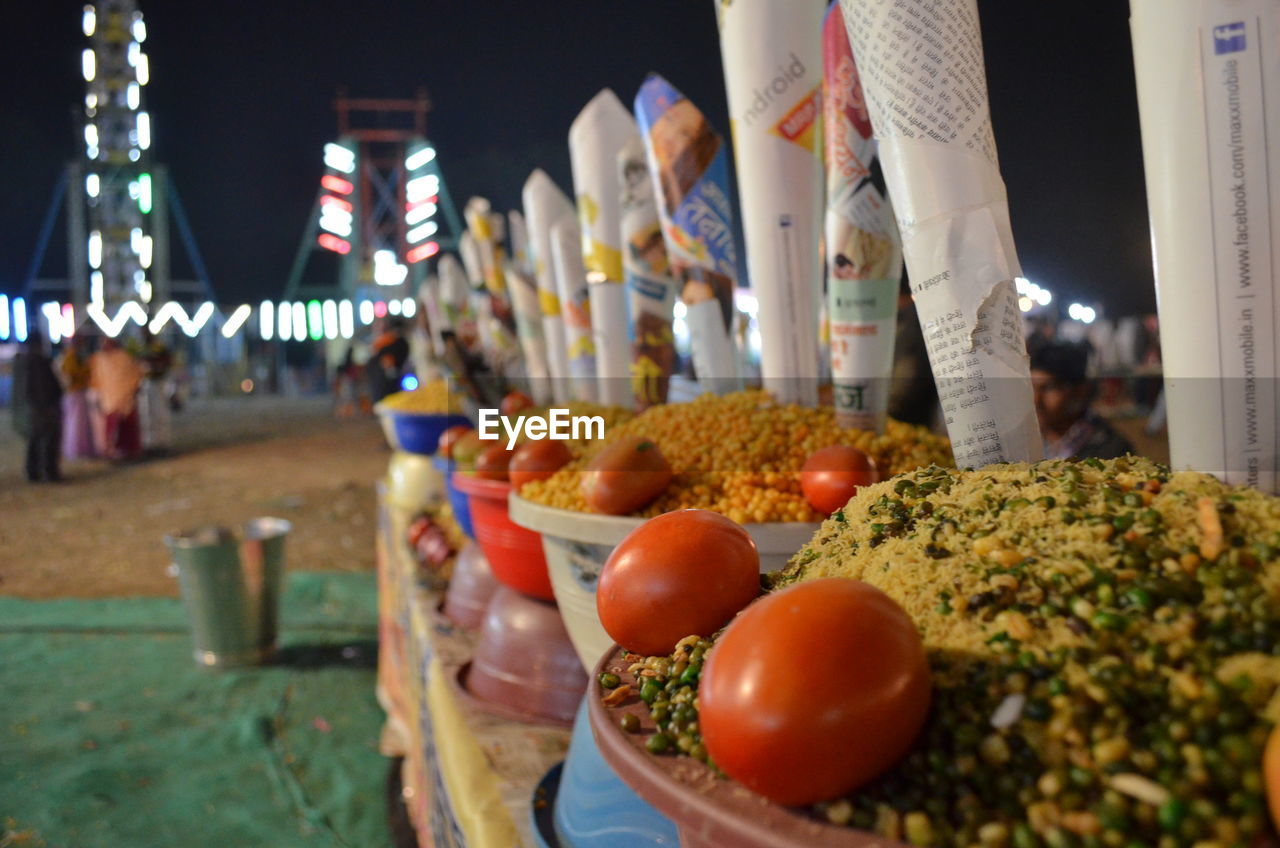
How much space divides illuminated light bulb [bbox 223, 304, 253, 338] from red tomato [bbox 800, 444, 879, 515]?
88.7 feet

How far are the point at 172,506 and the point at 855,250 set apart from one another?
7.82 metres

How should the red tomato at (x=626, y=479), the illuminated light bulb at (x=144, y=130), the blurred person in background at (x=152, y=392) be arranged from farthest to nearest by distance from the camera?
the illuminated light bulb at (x=144, y=130), the blurred person in background at (x=152, y=392), the red tomato at (x=626, y=479)

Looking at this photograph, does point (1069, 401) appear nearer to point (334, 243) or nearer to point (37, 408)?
point (37, 408)

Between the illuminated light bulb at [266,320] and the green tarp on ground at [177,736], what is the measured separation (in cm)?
2443

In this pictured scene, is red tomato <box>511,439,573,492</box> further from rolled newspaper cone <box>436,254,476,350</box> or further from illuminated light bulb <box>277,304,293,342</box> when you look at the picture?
illuminated light bulb <box>277,304,293,342</box>

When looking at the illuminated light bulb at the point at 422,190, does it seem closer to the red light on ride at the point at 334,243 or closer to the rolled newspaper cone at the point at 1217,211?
the red light on ride at the point at 334,243

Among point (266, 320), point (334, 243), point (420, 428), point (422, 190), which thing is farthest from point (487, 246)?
point (266, 320)

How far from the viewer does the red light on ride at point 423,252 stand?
26881mm

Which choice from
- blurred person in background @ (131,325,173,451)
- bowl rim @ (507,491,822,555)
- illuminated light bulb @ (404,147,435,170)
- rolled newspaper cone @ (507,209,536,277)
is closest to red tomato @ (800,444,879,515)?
bowl rim @ (507,491,822,555)

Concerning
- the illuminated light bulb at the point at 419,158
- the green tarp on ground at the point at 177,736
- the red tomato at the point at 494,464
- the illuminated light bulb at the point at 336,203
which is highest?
the illuminated light bulb at the point at 419,158

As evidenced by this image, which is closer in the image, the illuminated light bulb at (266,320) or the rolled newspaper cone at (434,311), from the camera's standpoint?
the rolled newspaper cone at (434,311)

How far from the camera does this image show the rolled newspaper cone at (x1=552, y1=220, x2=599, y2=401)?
252 cm

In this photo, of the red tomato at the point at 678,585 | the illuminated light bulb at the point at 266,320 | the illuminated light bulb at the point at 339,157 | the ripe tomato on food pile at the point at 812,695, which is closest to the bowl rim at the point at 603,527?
the red tomato at the point at 678,585

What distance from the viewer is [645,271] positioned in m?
2.09
